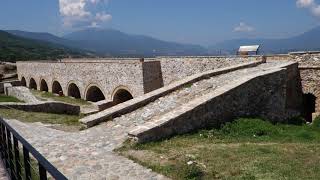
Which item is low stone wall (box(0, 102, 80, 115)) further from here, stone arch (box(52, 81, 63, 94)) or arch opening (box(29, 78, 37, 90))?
arch opening (box(29, 78, 37, 90))

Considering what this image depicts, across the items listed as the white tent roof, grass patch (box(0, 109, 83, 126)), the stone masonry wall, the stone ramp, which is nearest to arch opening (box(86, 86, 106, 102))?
the stone masonry wall

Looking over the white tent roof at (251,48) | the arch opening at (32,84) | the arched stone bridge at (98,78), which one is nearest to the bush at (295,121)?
the white tent roof at (251,48)

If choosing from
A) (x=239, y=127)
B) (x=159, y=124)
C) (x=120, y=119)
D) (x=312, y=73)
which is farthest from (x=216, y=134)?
(x=312, y=73)

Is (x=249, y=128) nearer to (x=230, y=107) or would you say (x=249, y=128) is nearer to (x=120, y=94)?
(x=230, y=107)

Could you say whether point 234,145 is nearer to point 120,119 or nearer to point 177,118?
point 177,118

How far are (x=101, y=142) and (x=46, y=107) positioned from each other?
27.8ft

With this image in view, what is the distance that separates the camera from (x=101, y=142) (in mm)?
10648

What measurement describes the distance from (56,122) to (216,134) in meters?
6.19

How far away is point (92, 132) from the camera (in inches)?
464

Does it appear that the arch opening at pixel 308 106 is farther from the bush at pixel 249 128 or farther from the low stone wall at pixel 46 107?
the low stone wall at pixel 46 107

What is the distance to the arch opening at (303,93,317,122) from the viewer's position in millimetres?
18391

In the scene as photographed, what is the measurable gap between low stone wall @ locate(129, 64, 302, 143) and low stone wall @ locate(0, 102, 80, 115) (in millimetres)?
8698

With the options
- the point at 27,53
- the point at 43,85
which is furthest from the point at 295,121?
the point at 27,53

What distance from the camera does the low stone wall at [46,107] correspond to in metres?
17.7
